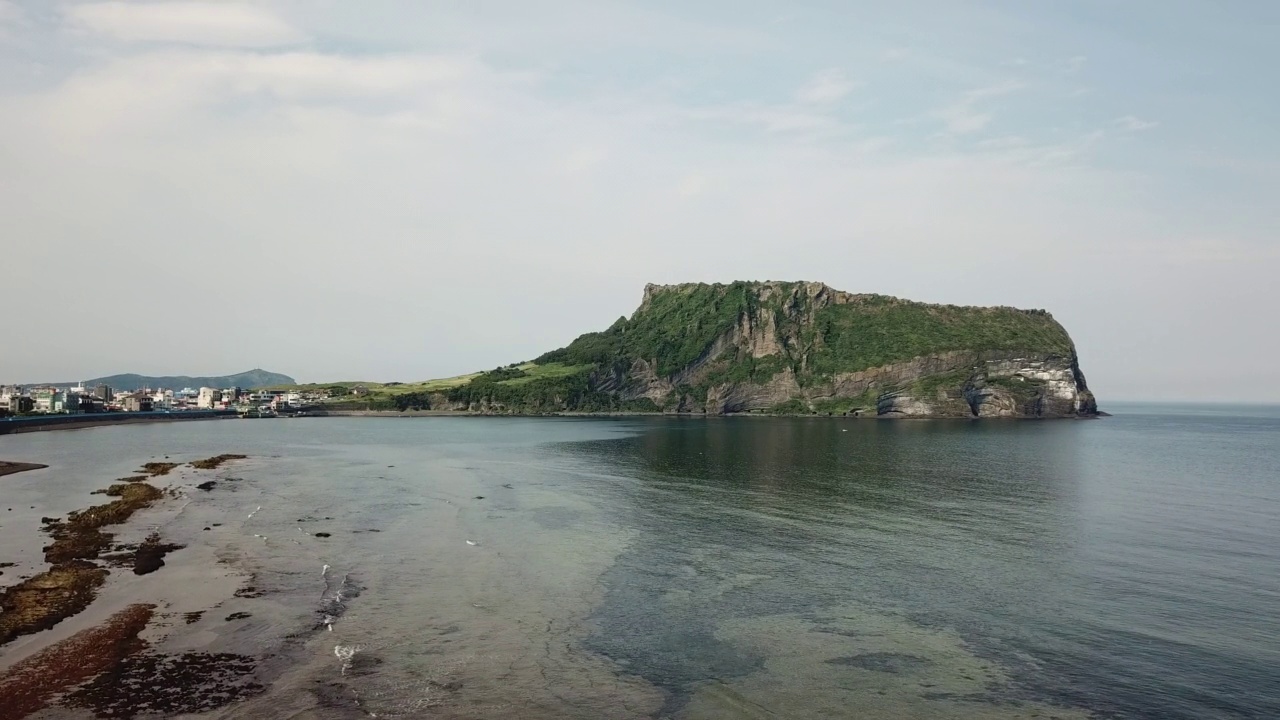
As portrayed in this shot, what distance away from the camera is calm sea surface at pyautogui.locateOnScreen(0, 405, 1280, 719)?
108 ft

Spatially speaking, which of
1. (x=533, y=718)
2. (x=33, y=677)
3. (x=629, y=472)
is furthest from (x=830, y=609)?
(x=629, y=472)

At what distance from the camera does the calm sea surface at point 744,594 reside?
32.8 m

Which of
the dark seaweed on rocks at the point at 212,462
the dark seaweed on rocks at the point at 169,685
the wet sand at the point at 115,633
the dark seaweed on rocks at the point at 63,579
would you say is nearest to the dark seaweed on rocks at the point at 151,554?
the wet sand at the point at 115,633

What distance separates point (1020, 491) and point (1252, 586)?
47.2 metres

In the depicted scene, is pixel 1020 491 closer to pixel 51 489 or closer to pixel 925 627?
pixel 925 627

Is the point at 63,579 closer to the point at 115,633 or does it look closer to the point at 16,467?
the point at 115,633

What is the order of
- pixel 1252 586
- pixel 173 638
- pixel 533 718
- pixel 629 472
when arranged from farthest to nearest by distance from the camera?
pixel 629 472, pixel 1252 586, pixel 173 638, pixel 533 718

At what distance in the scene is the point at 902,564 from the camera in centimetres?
5609

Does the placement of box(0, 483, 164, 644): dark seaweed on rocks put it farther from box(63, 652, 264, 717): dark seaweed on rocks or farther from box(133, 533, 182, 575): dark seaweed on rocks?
box(63, 652, 264, 717): dark seaweed on rocks

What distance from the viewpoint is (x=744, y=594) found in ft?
158

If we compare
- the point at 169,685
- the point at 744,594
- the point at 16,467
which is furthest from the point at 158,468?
the point at 744,594

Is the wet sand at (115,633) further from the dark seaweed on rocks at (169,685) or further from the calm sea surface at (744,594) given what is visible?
the calm sea surface at (744,594)

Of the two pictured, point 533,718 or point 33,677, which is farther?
point 33,677

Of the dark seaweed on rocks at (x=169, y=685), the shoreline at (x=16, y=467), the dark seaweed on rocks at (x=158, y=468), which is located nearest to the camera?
the dark seaweed on rocks at (x=169, y=685)
